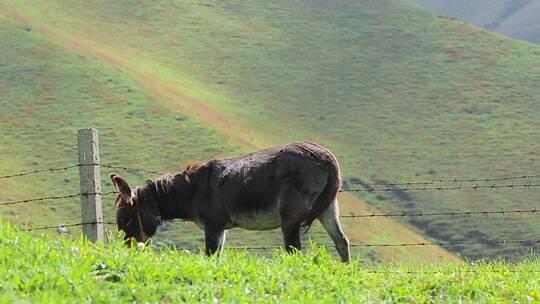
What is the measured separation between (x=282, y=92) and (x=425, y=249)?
4978 centimetres

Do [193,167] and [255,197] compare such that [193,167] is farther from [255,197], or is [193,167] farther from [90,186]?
[90,186]

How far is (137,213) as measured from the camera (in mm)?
14414

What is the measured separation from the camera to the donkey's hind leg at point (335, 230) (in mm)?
13222

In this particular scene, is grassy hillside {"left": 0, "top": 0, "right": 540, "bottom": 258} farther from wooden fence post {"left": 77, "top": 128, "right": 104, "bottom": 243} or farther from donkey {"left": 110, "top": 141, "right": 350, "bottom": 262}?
wooden fence post {"left": 77, "top": 128, "right": 104, "bottom": 243}

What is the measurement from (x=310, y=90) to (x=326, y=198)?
116654 mm

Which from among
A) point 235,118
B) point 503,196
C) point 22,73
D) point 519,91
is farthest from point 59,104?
point 519,91

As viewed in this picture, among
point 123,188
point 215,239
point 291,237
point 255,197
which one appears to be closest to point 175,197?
point 123,188

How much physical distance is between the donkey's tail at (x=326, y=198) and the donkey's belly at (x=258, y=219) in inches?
17.1

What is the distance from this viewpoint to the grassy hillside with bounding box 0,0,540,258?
96375 millimetres

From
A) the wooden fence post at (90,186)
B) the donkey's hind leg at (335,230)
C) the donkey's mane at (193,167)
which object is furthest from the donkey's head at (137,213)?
the donkey's hind leg at (335,230)

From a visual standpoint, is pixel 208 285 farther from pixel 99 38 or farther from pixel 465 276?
pixel 99 38

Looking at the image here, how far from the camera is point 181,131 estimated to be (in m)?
99.8

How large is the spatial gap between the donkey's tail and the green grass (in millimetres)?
1943

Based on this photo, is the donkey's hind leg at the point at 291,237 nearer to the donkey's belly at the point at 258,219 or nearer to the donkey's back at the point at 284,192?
the donkey's back at the point at 284,192
